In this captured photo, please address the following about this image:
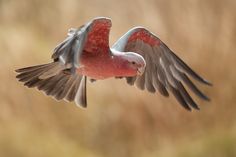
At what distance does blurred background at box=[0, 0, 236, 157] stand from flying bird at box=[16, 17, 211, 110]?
1359 millimetres

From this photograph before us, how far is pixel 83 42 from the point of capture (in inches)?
92.9

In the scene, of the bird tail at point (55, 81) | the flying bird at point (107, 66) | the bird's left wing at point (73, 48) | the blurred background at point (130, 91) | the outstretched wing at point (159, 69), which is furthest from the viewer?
the blurred background at point (130, 91)

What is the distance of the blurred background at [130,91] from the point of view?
14.4ft

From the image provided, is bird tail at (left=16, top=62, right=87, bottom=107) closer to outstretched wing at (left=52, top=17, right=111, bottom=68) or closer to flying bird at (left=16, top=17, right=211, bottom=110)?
flying bird at (left=16, top=17, right=211, bottom=110)

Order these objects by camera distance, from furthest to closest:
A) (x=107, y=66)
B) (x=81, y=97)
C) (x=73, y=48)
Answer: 1. (x=81, y=97)
2. (x=107, y=66)
3. (x=73, y=48)

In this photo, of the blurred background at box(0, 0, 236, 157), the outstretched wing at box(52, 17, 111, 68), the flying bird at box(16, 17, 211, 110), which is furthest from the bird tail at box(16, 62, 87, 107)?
the blurred background at box(0, 0, 236, 157)

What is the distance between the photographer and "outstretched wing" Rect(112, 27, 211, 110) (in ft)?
9.59

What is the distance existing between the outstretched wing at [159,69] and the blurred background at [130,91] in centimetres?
142

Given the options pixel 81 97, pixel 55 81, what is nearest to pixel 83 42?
pixel 55 81

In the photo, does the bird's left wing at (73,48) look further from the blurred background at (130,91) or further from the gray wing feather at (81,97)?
the blurred background at (130,91)

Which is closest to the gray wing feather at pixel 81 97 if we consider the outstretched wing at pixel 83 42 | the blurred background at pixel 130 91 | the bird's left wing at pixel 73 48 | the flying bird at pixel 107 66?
the flying bird at pixel 107 66

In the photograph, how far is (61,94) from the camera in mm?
2947

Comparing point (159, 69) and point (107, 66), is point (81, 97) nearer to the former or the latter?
point (159, 69)

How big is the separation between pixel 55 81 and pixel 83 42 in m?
0.60
